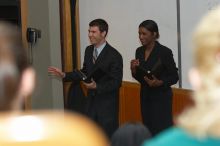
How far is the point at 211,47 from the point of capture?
3.99 ft

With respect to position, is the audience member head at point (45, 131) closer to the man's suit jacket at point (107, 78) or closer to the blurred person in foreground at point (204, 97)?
the blurred person in foreground at point (204, 97)

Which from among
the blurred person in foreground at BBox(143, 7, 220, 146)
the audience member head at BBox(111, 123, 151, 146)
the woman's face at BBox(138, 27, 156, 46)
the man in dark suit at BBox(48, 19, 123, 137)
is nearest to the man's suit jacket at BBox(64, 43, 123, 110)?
the man in dark suit at BBox(48, 19, 123, 137)

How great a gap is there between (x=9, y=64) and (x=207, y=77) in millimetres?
431

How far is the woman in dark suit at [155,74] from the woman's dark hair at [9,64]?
391cm

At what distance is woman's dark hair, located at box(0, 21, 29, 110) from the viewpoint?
44.3 inches

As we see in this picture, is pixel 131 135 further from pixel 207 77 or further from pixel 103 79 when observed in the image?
pixel 103 79

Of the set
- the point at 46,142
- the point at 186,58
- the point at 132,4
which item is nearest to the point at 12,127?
the point at 46,142

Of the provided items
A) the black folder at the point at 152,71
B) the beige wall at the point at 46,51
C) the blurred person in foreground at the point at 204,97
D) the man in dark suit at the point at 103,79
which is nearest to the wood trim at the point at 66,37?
the beige wall at the point at 46,51

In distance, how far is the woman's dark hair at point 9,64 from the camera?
1125mm

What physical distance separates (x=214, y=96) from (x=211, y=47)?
0.11 metres

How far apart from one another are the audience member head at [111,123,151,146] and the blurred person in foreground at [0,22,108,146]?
1025 mm

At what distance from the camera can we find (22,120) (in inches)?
42.5

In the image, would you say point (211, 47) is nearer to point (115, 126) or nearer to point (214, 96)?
point (214, 96)

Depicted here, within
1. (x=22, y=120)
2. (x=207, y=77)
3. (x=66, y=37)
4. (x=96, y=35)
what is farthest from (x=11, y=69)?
(x=66, y=37)
